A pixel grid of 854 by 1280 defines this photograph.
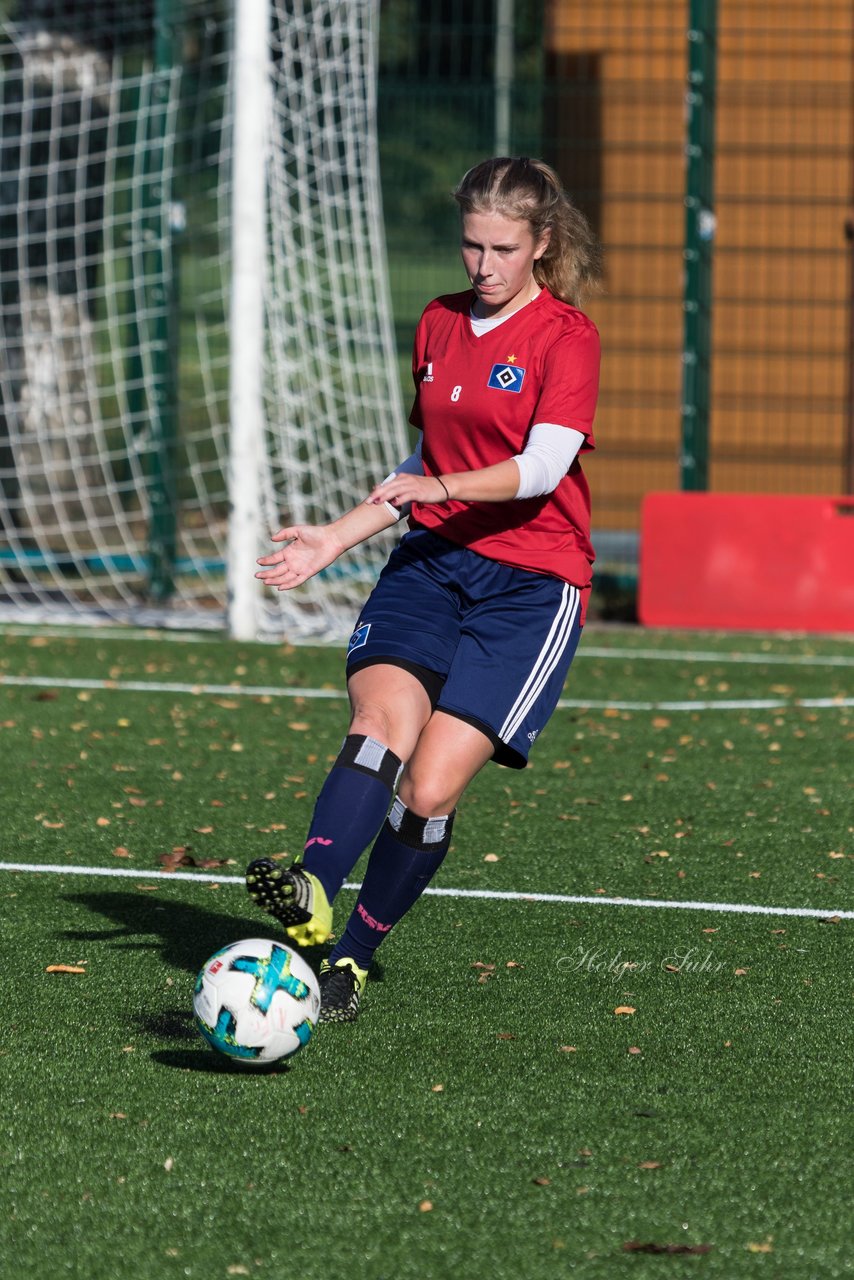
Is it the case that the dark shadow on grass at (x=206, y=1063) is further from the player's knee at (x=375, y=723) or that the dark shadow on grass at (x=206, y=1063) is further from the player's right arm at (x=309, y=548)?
the player's right arm at (x=309, y=548)

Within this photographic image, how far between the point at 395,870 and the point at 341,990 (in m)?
0.31

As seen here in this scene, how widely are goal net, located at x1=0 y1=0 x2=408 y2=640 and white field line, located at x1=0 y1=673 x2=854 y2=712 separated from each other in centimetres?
142

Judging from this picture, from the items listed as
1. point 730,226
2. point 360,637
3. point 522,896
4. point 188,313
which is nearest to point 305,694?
point 522,896

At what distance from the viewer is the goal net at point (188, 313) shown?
35.5ft

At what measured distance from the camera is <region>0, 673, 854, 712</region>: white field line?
8.88 m

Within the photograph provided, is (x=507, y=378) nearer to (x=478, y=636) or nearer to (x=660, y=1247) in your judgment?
(x=478, y=636)

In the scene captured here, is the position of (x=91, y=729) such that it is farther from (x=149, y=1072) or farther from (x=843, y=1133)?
(x=843, y=1133)

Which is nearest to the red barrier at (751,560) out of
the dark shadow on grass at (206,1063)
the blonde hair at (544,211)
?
the blonde hair at (544,211)

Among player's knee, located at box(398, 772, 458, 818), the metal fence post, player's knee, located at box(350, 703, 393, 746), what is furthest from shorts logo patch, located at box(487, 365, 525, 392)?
the metal fence post

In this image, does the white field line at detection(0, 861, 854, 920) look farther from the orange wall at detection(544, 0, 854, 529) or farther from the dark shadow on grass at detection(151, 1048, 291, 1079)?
the orange wall at detection(544, 0, 854, 529)

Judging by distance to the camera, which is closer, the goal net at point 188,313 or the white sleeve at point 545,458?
the white sleeve at point 545,458

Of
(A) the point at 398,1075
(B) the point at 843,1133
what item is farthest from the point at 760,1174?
(A) the point at 398,1075

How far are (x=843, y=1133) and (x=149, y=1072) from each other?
4.73 ft

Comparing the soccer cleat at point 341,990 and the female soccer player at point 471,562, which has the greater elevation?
the female soccer player at point 471,562
